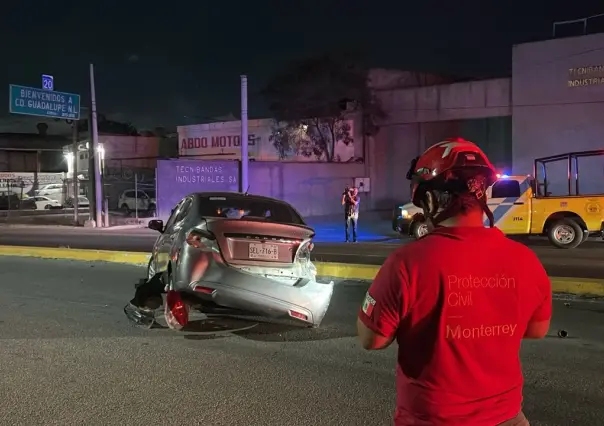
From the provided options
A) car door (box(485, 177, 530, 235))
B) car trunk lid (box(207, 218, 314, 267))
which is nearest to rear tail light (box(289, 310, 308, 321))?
car trunk lid (box(207, 218, 314, 267))

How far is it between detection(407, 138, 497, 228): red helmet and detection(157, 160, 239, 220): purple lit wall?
79.8 ft

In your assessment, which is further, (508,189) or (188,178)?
(188,178)

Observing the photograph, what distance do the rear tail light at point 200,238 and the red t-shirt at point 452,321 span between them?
4548 mm

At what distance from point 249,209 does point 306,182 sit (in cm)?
2283

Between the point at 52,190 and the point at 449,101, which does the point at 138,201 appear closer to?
the point at 52,190

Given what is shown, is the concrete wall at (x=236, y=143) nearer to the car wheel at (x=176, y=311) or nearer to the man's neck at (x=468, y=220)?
the car wheel at (x=176, y=311)

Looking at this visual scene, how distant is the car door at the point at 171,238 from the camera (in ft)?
23.2

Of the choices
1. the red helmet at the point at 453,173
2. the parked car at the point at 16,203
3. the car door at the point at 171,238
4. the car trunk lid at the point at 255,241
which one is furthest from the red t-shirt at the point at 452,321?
the parked car at the point at 16,203

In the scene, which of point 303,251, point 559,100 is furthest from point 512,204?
point 559,100

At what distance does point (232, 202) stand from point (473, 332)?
18.8 ft

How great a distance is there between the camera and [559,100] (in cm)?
2567

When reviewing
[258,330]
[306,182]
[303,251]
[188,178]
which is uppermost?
[188,178]

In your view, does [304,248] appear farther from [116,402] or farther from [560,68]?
[560,68]

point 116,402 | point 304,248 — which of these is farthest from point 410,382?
point 304,248
